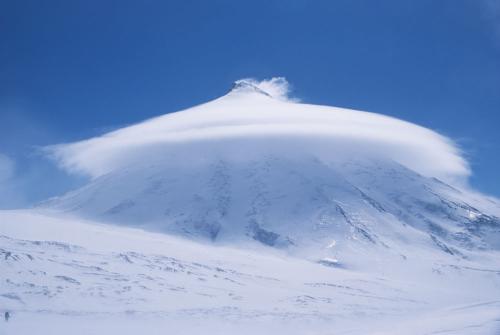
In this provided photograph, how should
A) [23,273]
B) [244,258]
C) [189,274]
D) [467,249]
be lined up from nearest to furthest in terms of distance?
[23,273] → [189,274] → [244,258] → [467,249]

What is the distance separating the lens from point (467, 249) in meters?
199

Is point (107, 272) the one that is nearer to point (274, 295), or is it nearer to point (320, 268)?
point (274, 295)

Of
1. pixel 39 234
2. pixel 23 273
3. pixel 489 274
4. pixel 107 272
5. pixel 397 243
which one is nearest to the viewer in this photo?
pixel 23 273

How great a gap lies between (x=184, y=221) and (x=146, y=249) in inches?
1969

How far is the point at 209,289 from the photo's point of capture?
11094cm

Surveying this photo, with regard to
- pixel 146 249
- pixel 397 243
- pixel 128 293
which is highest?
pixel 397 243

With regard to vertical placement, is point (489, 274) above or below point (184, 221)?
below

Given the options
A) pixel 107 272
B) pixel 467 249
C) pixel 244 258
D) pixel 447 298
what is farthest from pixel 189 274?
pixel 467 249

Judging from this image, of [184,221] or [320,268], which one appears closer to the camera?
[320,268]

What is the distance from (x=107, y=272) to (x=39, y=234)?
29.7m

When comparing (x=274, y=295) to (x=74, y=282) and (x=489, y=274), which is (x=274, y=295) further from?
(x=489, y=274)

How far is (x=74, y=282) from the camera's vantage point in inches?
3893

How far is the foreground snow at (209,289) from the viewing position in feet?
270

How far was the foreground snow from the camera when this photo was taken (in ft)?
270
